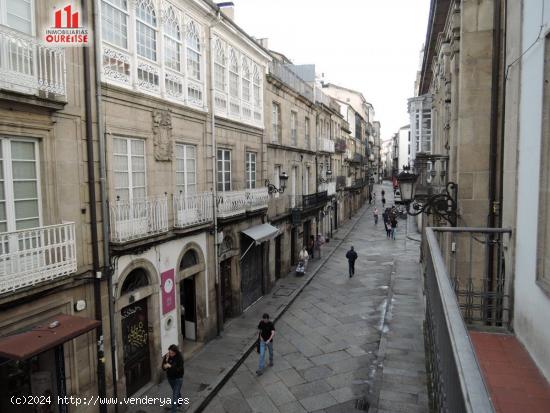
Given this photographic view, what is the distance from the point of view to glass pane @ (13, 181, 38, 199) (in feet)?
26.4

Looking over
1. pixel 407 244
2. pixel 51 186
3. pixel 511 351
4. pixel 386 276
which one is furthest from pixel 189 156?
pixel 407 244

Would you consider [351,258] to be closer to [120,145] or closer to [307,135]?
[307,135]

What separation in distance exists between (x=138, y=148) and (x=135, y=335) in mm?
5065

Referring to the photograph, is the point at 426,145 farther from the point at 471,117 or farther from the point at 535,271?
the point at 535,271

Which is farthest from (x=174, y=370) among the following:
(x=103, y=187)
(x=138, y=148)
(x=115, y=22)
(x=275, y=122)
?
(x=275, y=122)

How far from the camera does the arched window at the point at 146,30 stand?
442 inches

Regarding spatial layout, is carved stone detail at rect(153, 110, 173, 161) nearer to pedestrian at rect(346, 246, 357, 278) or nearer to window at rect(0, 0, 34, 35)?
window at rect(0, 0, 34, 35)

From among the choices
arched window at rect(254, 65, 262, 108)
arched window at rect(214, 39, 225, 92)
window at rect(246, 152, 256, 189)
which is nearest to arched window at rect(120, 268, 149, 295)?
arched window at rect(214, 39, 225, 92)

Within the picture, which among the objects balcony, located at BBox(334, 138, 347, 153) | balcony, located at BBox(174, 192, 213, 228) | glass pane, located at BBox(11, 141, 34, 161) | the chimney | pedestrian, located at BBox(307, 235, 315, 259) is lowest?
pedestrian, located at BBox(307, 235, 315, 259)

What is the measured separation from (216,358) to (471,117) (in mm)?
9940

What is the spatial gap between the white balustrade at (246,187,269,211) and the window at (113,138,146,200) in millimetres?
6369

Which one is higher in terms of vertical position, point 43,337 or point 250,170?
point 250,170

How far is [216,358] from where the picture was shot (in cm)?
1330

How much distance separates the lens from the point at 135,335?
1152 centimetres
